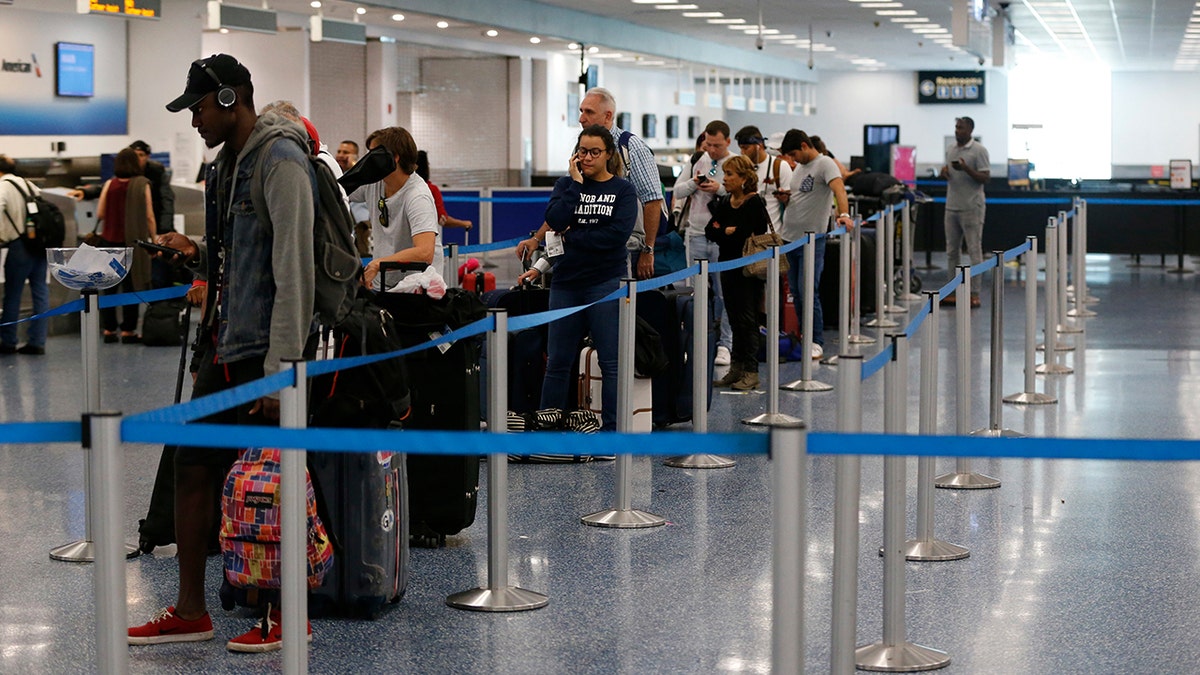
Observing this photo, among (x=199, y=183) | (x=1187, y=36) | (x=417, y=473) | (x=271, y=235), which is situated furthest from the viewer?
(x=1187, y=36)

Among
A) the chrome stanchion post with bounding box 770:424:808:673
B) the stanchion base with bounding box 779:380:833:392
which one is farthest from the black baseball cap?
the stanchion base with bounding box 779:380:833:392

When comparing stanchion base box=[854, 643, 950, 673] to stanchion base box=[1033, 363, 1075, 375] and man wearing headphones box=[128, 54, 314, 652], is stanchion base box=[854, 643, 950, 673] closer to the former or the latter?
man wearing headphones box=[128, 54, 314, 652]

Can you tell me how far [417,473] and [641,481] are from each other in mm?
1538

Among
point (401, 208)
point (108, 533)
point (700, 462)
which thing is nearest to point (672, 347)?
point (700, 462)

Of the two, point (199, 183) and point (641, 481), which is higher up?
point (199, 183)

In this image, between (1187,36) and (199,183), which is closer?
(199,183)

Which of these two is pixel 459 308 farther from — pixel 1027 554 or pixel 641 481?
pixel 1027 554

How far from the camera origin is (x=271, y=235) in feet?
13.0

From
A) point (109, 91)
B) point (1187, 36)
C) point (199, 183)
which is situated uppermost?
point (1187, 36)

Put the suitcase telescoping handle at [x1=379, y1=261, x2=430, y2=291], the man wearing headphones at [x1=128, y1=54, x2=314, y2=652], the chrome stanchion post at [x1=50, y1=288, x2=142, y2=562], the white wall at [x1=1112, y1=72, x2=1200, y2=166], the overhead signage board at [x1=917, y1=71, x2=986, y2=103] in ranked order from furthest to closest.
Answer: the white wall at [x1=1112, y1=72, x2=1200, y2=166], the overhead signage board at [x1=917, y1=71, x2=986, y2=103], the suitcase telescoping handle at [x1=379, y1=261, x2=430, y2=291], the chrome stanchion post at [x1=50, y1=288, x2=142, y2=562], the man wearing headphones at [x1=128, y1=54, x2=314, y2=652]

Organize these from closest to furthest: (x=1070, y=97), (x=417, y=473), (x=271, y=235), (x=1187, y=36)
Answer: (x=271, y=235) < (x=417, y=473) < (x=1187, y=36) < (x=1070, y=97)

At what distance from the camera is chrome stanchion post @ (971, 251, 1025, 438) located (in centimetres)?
691

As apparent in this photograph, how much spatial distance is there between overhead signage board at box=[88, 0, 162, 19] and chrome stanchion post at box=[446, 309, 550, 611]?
10.6 metres

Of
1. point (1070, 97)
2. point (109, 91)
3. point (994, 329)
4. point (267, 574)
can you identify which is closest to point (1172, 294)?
point (994, 329)
